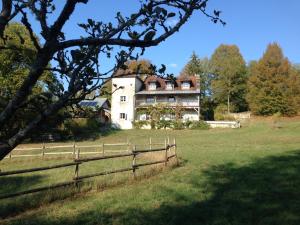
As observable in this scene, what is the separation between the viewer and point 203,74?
83375 mm

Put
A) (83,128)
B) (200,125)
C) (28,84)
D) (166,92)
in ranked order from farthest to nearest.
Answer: (166,92) → (200,125) → (83,128) → (28,84)

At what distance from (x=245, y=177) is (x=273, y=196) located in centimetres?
367

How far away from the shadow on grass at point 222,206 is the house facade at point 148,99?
159 feet

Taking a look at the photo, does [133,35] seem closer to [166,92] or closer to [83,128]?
[83,128]

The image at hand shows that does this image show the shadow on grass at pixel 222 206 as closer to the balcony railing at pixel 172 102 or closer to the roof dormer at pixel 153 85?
the balcony railing at pixel 172 102

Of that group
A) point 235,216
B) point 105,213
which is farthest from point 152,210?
point 235,216

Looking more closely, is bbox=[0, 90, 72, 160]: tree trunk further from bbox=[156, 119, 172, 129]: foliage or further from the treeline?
the treeline

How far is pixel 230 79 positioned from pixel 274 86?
1351cm

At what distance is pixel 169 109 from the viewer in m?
60.8

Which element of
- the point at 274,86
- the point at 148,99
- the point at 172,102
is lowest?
the point at 172,102

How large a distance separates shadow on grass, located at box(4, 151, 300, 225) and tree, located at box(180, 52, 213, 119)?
59.9m

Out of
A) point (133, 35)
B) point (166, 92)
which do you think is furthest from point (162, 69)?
point (166, 92)

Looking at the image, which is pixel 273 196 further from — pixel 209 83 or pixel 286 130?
pixel 209 83

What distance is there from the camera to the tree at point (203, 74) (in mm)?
78312
